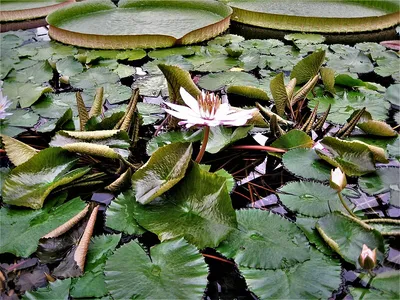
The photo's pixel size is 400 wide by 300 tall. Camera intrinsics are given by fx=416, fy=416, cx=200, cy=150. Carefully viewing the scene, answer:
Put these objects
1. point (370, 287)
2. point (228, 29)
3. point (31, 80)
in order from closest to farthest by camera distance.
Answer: point (370, 287), point (31, 80), point (228, 29)

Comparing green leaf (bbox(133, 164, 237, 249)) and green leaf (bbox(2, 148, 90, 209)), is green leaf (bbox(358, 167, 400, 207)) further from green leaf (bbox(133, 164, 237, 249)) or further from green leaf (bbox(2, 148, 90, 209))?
green leaf (bbox(2, 148, 90, 209))

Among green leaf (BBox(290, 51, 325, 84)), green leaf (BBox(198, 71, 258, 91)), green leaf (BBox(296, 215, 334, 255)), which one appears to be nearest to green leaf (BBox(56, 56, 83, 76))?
green leaf (BBox(198, 71, 258, 91))

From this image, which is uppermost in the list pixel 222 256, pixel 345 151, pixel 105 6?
pixel 105 6

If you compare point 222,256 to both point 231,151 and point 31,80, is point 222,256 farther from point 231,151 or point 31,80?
point 31,80

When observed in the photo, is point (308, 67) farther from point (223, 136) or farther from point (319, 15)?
point (319, 15)

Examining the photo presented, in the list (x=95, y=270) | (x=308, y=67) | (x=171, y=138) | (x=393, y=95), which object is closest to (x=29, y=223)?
(x=95, y=270)

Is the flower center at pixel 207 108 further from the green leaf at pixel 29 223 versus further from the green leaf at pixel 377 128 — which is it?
the green leaf at pixel 377 128

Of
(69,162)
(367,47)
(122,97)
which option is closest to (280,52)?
(367,47)
